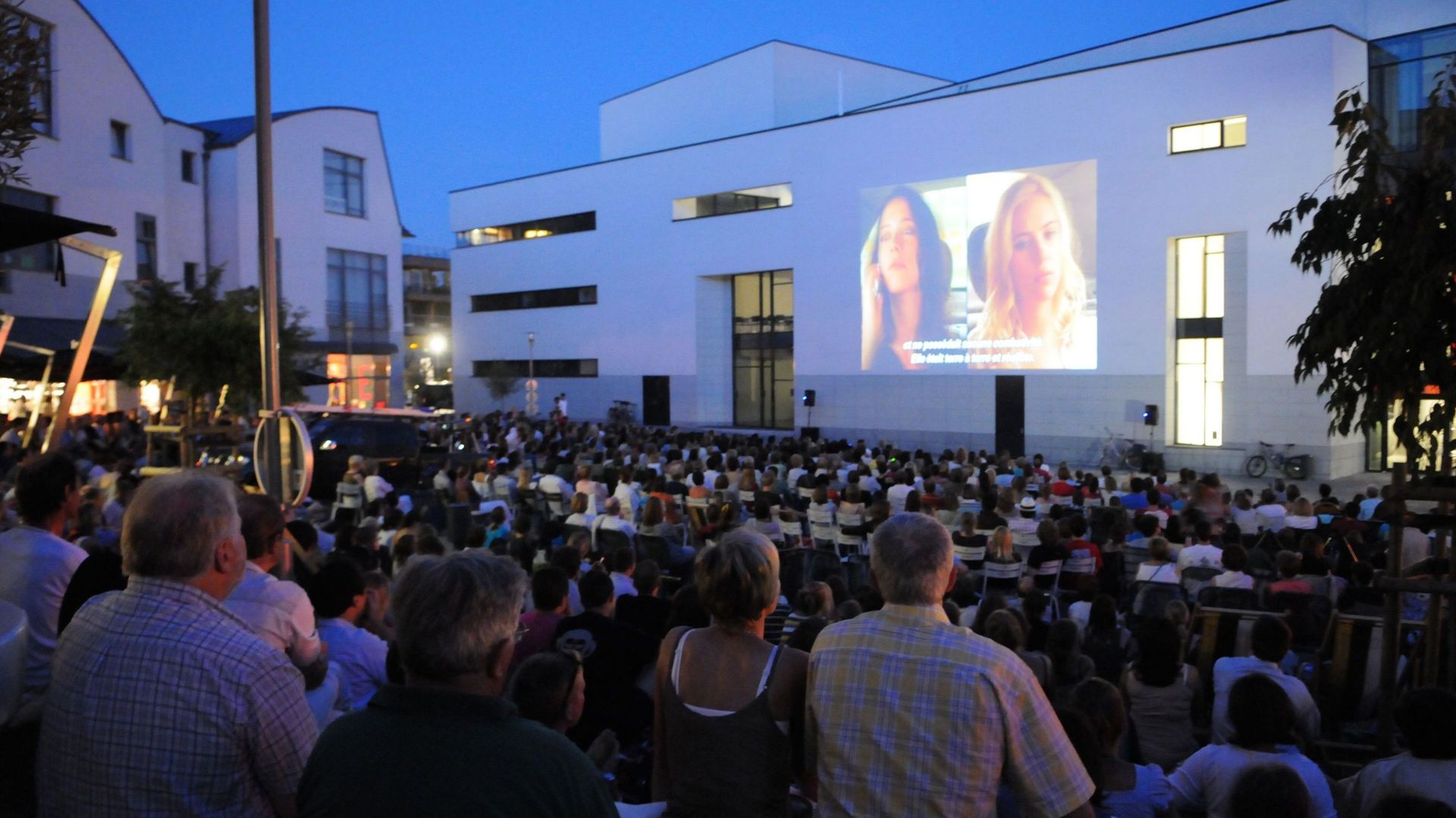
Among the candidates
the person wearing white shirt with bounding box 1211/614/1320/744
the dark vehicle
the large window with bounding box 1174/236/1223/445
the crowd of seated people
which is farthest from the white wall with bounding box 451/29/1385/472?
the crowd of seated people

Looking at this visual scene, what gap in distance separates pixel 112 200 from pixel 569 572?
25.4 metres

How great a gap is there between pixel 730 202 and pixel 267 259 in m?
32.7

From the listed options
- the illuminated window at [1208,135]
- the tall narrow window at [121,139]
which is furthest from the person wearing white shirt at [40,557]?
the tall narrow window at [121,139]

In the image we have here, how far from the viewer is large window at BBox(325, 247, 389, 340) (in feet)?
123

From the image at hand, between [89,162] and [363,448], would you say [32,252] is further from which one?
[363,448]

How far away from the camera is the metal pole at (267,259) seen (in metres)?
5.23

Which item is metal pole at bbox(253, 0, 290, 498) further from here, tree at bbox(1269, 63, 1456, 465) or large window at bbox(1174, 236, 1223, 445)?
large window at bbox(1174, 236, 1223, 445)

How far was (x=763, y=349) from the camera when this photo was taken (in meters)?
36.8

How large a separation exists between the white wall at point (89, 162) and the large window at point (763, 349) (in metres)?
17.5

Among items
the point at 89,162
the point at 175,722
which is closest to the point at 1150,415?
the point at 175,722

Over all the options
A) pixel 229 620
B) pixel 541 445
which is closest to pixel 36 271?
pixel 541 445

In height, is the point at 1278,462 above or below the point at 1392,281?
below

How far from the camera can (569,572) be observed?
680 cm

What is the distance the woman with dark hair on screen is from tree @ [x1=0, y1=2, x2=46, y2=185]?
2437 centimetres
